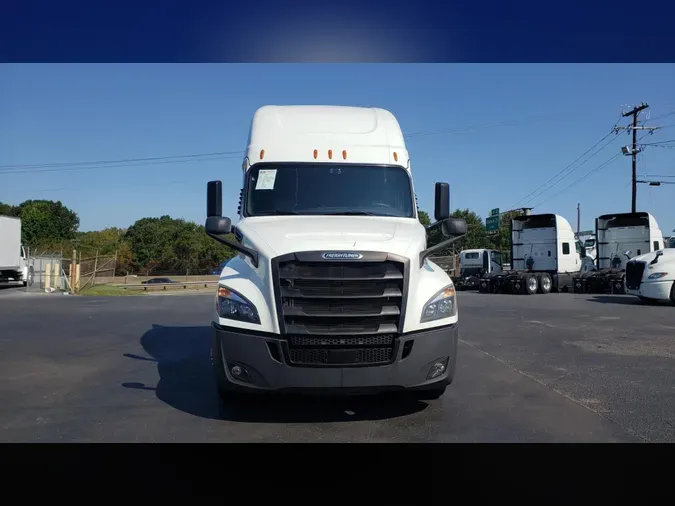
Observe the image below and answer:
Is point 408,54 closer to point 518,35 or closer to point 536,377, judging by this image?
point 518,35

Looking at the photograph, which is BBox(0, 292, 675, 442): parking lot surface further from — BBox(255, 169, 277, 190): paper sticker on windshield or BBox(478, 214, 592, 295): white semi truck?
BBox(478, 214, 592, 295): white semi truck

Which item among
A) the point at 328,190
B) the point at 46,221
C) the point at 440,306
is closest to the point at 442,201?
the point at 328,190

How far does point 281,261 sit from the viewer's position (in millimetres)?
5379

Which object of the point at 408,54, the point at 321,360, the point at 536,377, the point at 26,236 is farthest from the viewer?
the point at 26,236

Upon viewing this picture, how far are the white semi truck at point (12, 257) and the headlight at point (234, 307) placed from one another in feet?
98.3

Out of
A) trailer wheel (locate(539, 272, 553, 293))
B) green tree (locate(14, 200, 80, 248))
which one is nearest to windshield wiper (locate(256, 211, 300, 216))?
trailer wheel (locate(539, 272, 553, 293))

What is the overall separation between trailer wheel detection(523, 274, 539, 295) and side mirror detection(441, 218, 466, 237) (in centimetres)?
2173

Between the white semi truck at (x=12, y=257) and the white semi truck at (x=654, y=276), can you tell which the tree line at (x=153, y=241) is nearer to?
the white semi truck at (x=12, y=257)

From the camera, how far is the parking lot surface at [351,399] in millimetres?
5535

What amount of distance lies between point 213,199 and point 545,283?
78.4 feet

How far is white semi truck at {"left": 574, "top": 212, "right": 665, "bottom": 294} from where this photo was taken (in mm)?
26219

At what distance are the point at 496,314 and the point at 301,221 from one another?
11566mm

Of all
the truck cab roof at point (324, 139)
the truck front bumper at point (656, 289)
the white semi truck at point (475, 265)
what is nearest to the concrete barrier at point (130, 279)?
the white semi truck at point (475, 265)
